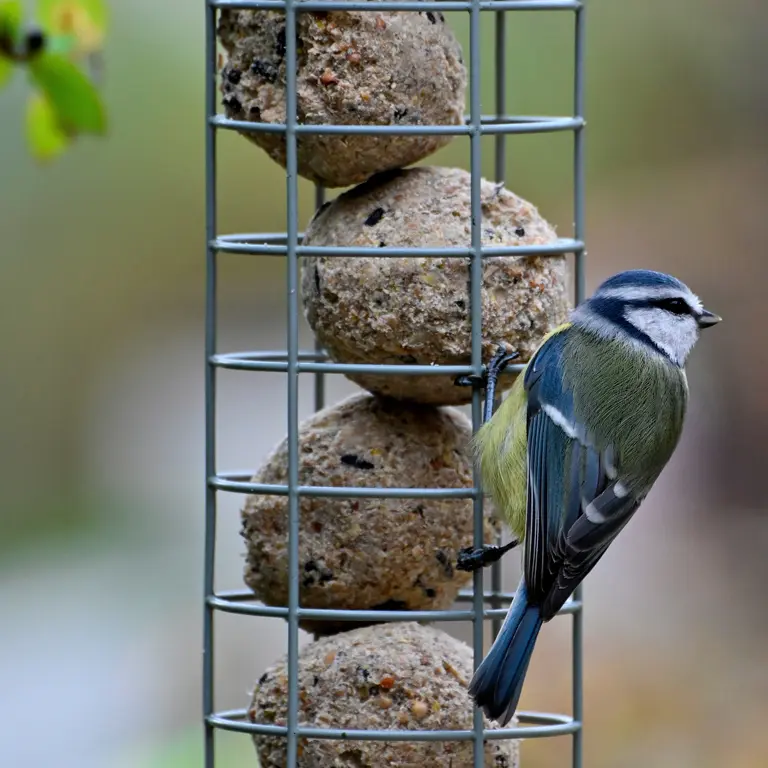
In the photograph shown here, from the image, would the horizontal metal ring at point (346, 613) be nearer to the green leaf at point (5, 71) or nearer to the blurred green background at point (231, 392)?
the green leaf at point (5, 71)

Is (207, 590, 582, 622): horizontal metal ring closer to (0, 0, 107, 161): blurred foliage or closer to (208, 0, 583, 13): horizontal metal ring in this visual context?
(0, 0, 107, 161): blurred foliage

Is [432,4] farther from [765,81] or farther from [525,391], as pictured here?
[765,81]

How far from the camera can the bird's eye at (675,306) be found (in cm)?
337

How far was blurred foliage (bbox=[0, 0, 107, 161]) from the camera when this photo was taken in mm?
2629

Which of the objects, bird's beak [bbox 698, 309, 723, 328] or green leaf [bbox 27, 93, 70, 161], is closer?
green leaf [bbox 27, 93, 70, 161]

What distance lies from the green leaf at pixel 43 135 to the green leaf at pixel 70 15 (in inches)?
5.0

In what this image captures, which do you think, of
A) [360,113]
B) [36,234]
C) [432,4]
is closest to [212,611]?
[360,113]

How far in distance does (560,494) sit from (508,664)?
390mm

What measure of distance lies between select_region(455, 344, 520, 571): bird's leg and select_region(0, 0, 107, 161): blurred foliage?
870mm

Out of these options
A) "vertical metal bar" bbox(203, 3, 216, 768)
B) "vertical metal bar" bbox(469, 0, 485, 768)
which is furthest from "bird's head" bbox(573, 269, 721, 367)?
"vertical metal bar" bbox(203, 3, 216, 768)

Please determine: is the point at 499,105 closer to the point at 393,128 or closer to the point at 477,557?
the point at 393,128

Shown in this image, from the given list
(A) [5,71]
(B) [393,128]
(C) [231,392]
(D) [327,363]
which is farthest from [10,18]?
(C) [231,392]

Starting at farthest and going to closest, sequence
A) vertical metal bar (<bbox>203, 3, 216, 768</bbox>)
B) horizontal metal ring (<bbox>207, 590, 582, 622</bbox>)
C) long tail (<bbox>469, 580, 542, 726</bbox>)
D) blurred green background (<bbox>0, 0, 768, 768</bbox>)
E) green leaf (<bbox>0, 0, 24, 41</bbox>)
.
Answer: blurred green background (<bbox>0, 0, 768, 768</bbox>), vertical metal bar (<bbox>203, 3, 216, 768</bbox>), horizontal metal ring (<bbox>207, 590, 582, 622</bbox>), long tail (<bbox>469, 580, 542, 726</bbox>), green leaf (<bbox>0, 0, 24, 41</bbox>)

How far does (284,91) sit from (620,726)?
2528mm
